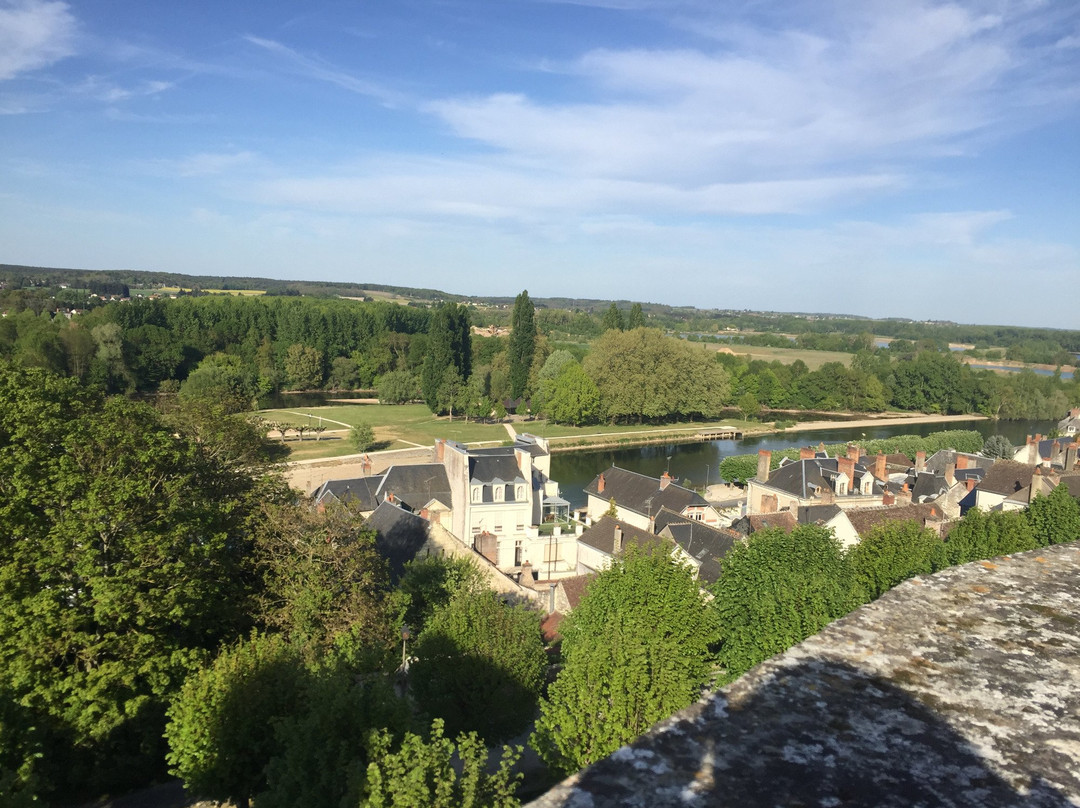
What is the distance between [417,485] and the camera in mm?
30250

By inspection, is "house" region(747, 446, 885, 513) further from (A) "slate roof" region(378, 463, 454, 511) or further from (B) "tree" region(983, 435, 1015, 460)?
(B) "tree" region(983, 435, 1015, 460)

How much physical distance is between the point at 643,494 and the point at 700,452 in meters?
30.1

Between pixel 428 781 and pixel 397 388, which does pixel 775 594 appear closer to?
pixel 428 781

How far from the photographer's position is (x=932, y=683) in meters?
3.65

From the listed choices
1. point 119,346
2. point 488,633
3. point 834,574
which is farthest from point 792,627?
point 119,346

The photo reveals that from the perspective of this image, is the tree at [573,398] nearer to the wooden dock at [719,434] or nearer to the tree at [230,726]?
the wooden dock at [719,434]

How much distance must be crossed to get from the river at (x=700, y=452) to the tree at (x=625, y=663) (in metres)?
26.8

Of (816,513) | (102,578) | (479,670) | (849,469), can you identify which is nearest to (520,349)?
(849,469)

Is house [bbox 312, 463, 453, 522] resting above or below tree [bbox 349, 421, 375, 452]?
above

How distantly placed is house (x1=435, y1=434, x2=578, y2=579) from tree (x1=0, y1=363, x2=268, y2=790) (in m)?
12.1

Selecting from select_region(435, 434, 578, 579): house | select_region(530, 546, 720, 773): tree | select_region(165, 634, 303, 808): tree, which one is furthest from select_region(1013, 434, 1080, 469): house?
select_region(165, 634, 303, 808): tree

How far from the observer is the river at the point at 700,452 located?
172 ft

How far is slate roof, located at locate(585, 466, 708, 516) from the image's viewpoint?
106ft

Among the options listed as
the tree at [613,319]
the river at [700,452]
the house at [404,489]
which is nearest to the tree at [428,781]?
the house at [404,489]
